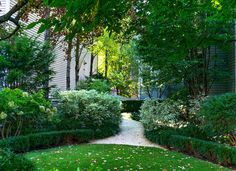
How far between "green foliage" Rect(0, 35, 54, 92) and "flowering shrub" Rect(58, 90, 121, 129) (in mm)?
1721

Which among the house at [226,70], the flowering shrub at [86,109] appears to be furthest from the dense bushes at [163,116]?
the house at [226,70]

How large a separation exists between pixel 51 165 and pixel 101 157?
5.00ft

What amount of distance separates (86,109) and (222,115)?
5.74m

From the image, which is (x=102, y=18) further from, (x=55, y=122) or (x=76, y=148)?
(x=55, y=122)

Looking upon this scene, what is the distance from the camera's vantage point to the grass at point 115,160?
9008 mm

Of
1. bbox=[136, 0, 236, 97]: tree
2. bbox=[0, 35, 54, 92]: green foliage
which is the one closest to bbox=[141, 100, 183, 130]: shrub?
bbox=[136, 0, 236, 97]: tree

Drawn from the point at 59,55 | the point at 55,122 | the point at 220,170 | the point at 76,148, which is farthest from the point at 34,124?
the point at 59,55

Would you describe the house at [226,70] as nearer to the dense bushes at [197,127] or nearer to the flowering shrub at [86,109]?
the dense bushes at [197,127]

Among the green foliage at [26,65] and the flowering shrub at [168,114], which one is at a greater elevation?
the green foliage at [26,65]

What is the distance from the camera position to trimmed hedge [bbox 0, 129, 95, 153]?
1110 cm

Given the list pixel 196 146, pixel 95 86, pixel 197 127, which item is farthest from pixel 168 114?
pixel 95 86

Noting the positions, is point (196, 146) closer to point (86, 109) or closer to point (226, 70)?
point (86, 109)

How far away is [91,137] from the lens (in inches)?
556

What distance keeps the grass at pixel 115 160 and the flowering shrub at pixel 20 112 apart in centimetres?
149
